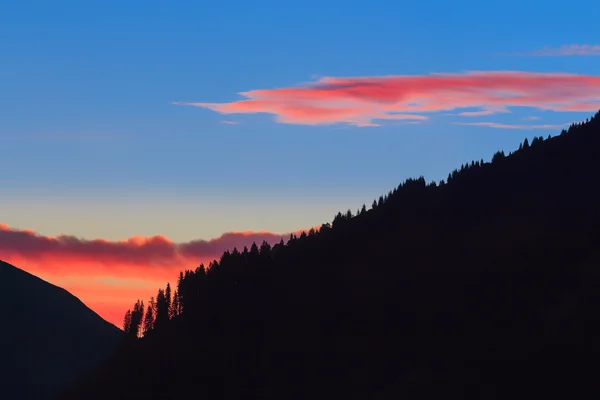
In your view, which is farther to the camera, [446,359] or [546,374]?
[446,359]

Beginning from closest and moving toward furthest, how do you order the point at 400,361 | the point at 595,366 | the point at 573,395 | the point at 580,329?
1. the point at 573,395
2. the point at 595,366
3. the point at 580,329
4. the point at 400,361

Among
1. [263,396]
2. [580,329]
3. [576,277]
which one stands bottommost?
[263,396]

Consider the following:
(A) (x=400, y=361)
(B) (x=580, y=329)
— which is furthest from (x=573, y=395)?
(A) (x=400, y=361)

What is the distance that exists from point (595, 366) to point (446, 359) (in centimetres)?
3669

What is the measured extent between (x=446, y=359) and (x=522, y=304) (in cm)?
2927

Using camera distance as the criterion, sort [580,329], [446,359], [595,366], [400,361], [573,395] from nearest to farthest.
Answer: [573,395]
[595,366]
[580,329]
[446,359]
[400,361]

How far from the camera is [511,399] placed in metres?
144

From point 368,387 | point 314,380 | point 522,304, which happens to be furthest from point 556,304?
point 314,380

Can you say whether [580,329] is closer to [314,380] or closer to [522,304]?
[522,304]

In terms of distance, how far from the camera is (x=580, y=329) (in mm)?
163875

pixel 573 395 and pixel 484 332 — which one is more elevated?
pixel 484 332

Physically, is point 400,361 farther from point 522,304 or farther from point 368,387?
point 522,304

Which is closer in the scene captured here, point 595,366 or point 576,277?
point 595,366

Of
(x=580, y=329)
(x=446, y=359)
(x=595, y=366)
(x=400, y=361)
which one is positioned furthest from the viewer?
(x=400, y=361)
